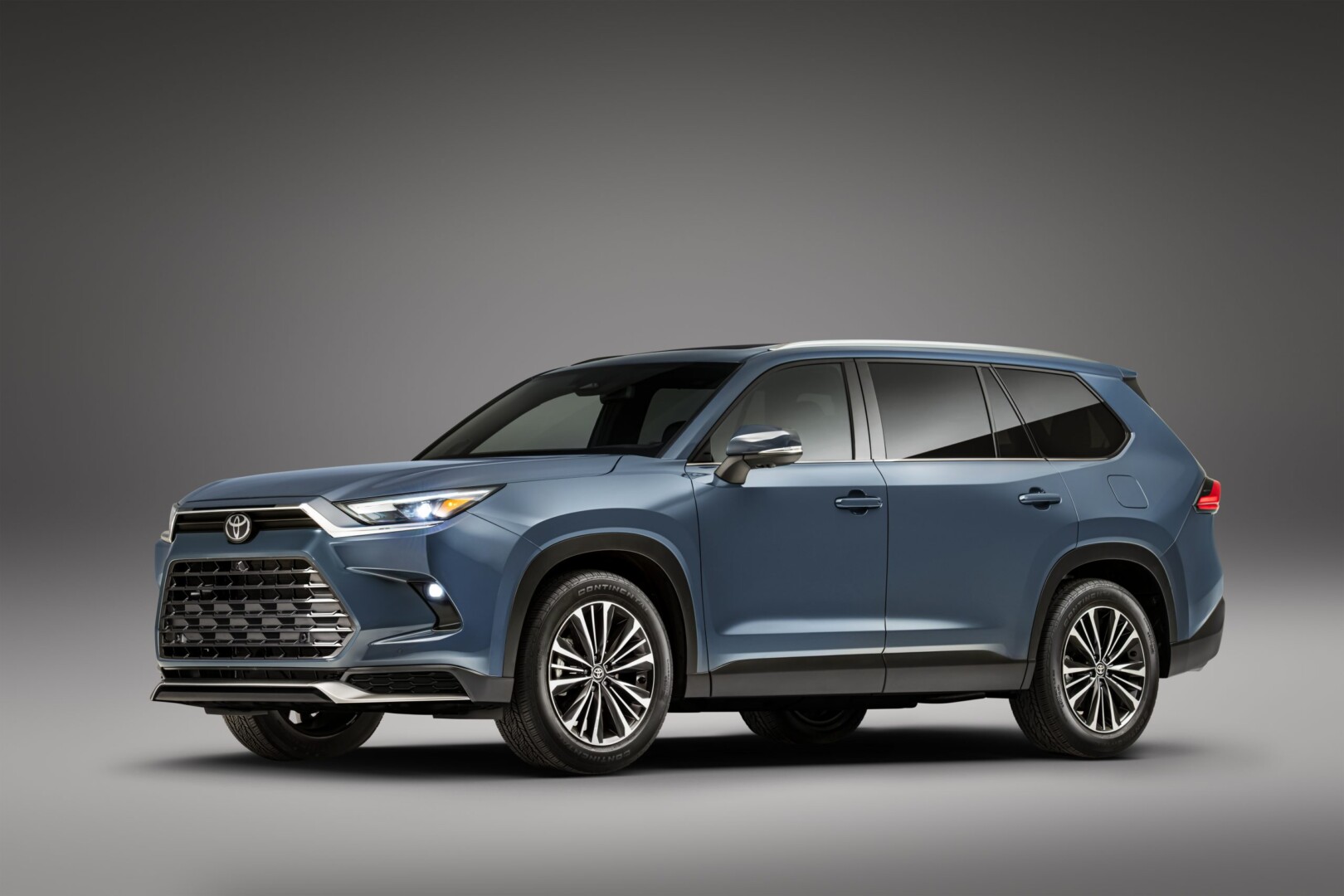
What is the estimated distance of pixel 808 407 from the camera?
11.0m

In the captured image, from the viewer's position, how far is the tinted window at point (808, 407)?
35.5 feet

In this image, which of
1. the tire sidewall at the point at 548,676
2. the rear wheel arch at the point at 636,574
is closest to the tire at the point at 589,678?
the tire sidewall at the point at 548,676

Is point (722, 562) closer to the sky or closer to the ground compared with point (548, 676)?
closer to the sky

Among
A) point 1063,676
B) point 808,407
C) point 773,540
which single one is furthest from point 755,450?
point 1063,676

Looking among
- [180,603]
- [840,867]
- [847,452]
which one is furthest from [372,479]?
[840,867]

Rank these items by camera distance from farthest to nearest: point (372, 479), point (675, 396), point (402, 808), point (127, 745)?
1. point (127, 745)
2. point (675, 396)
3. point (372, 479)
4. point (402, 808)

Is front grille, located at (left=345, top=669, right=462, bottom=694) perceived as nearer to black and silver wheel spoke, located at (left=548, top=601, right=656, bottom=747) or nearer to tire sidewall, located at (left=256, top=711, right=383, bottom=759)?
black and silver wheel spoke, located at (left=548, top=601, right=656, bottom=747)

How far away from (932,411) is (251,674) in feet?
11.6

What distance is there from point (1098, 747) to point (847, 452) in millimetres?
2045

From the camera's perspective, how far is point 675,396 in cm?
1087

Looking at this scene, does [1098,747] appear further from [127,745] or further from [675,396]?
[127,745]

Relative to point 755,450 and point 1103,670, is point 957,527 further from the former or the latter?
point 755,450

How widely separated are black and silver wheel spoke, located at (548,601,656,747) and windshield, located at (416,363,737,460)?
2.80 feet

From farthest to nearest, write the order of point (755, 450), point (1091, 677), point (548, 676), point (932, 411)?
point (1091, 677) < point (932, 411) < point (755, 450) < point (548, 676)
